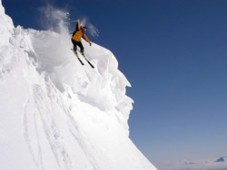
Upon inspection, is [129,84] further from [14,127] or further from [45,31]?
[14,127]

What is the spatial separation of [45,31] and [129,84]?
822 centimetres

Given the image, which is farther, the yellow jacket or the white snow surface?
the yellow jacket

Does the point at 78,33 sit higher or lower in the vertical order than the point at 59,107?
higher

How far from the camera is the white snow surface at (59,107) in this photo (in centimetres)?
1218

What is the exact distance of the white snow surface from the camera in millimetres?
12180

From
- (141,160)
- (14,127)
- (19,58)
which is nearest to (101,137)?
(141,160)

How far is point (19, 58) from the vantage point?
16812 millimetres

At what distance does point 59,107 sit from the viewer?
17453mm

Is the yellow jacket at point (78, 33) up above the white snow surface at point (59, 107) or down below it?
above

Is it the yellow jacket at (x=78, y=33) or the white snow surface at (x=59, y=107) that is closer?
the white snow surface at (x=59, y=107)

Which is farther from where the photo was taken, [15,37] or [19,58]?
[15,37]

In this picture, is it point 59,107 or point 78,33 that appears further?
point 78,33

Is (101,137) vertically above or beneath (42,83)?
beneath

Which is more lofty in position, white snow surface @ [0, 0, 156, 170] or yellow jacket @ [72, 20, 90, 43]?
yellow jacket @ [72, 20, 90, 43]
